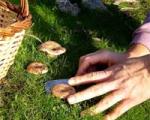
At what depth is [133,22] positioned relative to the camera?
607 centimetres

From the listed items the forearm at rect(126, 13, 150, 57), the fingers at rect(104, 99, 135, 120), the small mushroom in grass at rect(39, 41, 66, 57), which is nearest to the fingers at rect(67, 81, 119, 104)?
the fingers at rect(104, 99, 135, 120)

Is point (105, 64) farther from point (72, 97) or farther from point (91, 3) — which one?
point (91, 3)

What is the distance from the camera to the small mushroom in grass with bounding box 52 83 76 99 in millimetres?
3875

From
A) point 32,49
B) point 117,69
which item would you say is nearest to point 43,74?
point 32,49

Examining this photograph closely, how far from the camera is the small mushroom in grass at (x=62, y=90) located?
3.88m

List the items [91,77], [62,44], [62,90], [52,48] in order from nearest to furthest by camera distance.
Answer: [91,77] → [62,90] → [52,48] → [62,44]

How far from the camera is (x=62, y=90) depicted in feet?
12.8

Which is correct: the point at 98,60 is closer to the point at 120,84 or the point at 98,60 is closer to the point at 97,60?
the point at 97,60

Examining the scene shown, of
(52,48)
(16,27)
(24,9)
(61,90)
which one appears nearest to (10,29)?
(16,27)

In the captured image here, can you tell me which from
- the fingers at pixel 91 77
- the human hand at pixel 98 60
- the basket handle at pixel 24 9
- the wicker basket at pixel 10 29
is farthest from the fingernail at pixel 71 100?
the basket handle at pixel 24 9

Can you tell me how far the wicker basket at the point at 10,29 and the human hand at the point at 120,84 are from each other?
1.88 ft

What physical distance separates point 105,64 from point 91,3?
224 cm

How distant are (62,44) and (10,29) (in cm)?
138

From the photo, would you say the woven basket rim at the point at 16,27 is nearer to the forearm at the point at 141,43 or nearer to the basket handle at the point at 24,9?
the basket handle at the point at 24,9
